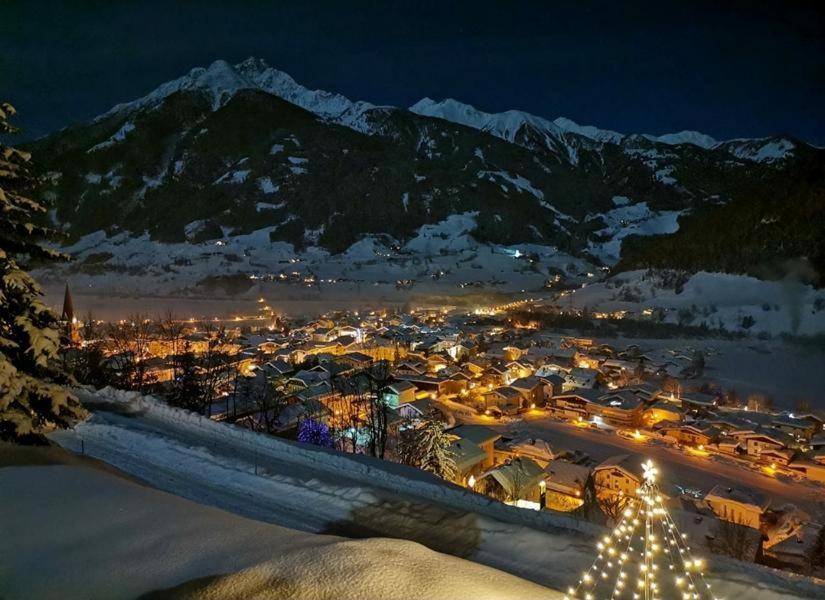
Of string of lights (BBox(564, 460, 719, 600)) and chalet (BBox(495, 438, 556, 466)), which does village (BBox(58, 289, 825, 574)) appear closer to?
chalet (BBox(495, 438, 556, 466))

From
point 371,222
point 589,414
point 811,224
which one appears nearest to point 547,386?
point 589,414

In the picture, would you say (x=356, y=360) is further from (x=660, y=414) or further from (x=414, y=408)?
(x=660, y=414)

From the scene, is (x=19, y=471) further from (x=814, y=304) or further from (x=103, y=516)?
(x=814, y=304)

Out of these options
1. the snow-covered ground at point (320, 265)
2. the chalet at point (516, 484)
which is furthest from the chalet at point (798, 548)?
the snow-covered ground at point (320, 265)

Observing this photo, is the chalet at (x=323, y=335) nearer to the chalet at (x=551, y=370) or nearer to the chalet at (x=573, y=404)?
the chalet at (x=551, y=370)

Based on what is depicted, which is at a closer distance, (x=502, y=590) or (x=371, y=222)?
(x=502, y=590)

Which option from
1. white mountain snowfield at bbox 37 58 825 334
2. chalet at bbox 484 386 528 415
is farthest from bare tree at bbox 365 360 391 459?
white mountain snowfield at bbox 37 58 825 334
